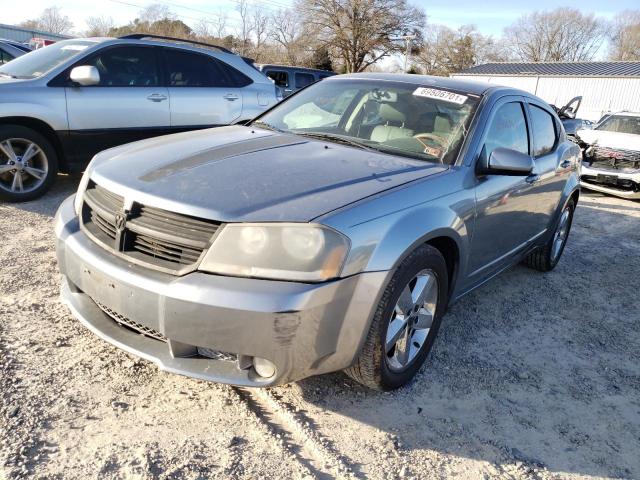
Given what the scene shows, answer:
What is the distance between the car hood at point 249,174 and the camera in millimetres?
2354

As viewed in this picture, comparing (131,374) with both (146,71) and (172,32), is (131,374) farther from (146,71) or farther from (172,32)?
(172,32)

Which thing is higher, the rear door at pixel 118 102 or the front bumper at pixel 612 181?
the rear door at pixel 118 102

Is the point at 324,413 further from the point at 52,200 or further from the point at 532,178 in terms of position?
the point at 52,200

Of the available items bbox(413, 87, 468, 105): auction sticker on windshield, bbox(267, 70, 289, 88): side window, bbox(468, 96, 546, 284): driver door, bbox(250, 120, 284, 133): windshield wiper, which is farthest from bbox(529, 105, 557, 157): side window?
bbox(267, 70, 289, 88): side window

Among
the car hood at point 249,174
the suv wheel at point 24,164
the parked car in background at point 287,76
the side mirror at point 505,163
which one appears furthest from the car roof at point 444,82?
the parked car in background at point 287,76

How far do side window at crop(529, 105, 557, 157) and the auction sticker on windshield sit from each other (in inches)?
39.0

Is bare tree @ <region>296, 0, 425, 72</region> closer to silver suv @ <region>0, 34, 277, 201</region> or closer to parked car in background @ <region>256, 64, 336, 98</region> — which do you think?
parked car in background @ <region>256, 64, 336, 98</region>

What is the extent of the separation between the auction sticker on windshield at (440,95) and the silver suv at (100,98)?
3.39 m

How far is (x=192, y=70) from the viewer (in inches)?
259

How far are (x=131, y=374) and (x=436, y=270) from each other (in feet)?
5.43

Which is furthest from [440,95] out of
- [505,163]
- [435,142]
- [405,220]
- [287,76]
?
[287,76]

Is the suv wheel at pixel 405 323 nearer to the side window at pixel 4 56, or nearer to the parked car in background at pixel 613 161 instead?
the parked car in background at pixel 613 161

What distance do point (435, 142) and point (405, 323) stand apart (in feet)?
3.85

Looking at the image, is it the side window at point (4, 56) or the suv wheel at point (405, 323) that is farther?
the side window at point (4, 56)
